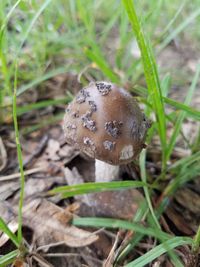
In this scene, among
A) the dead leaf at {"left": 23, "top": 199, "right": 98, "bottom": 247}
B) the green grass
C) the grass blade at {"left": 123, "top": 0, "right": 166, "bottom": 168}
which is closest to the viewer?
the grass blade at {"left": 123, "top": 0, "right": 166, "bottom": 168}

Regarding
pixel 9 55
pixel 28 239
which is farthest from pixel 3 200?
pixel 9 55

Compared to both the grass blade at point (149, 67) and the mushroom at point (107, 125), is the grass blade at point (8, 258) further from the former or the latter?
the grass blade at point (149, 67)

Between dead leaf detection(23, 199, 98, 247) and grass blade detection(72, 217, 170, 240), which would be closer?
grass blade detection(72, 217, 170, 240)

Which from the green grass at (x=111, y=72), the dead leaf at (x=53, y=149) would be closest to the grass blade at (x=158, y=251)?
the green grass at (x=111, y=72)

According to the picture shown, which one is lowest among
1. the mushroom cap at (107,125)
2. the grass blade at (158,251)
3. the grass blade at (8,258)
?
the grass blade at (158,251)

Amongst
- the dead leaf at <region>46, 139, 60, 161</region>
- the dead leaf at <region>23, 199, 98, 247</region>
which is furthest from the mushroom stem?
the dead leaf at <region>46, 139, 60, 161</region>

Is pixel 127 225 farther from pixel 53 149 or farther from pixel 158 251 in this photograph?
pixel 53 149

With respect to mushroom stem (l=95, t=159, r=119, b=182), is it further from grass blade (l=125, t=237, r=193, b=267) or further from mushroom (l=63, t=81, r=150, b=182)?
grass blade (l=125, t=237, r=193, b=267)
